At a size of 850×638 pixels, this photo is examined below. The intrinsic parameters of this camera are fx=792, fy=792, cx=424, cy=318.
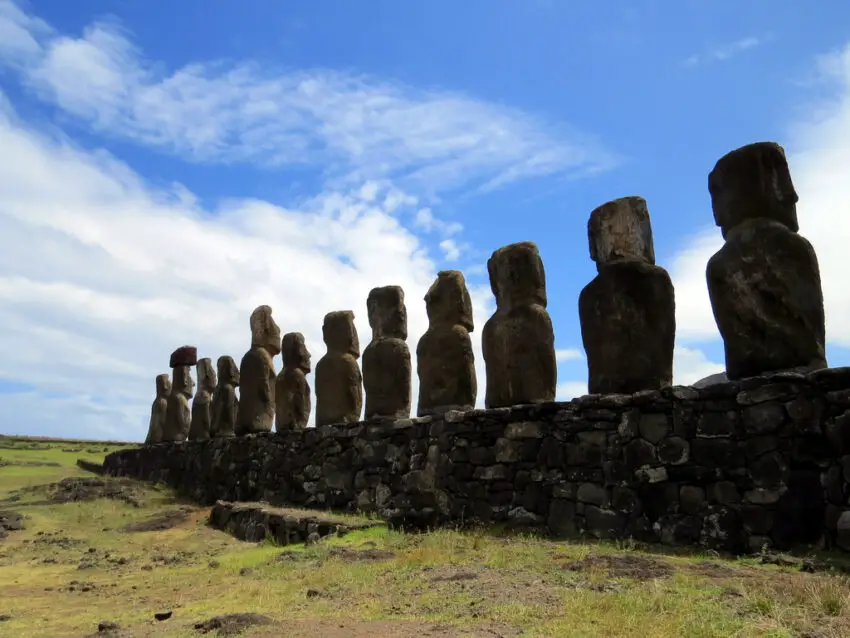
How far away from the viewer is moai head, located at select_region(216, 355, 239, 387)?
18.8m

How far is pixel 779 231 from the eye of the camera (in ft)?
23.2

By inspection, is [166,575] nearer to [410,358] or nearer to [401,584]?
[401,584]

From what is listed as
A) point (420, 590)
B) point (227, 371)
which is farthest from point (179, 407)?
point (420, 590)

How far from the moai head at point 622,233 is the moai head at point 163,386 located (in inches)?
760

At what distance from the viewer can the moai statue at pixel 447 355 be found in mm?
10578

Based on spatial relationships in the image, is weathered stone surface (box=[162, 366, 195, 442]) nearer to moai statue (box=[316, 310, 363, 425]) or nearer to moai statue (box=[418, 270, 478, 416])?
moai statue (box=[316, 310, 363, 425])

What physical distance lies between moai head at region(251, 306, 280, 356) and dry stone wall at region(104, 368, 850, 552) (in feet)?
18.0

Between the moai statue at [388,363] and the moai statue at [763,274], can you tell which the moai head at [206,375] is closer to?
the moai statue at [388,363]

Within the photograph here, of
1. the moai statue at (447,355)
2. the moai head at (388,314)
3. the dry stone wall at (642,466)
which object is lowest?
the dry stone wall at (642,466)

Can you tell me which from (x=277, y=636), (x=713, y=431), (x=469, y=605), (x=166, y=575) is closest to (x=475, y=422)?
(x=713, y=431)

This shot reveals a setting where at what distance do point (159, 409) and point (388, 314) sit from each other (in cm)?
1504

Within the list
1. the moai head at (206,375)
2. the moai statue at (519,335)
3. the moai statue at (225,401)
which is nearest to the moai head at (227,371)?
the moai statue at (225,401)

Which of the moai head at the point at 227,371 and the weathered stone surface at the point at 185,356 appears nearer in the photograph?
the moai head at the point at 227,371

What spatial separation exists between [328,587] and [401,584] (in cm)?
61
